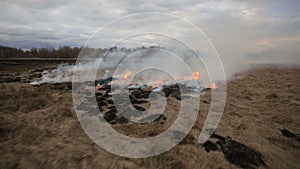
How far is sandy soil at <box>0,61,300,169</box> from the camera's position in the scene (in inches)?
Result: 201

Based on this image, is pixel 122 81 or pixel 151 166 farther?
pixel 122 81

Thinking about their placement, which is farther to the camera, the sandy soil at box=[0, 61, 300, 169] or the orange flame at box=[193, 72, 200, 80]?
the orange flame at box=[193, 72, 200, 80]

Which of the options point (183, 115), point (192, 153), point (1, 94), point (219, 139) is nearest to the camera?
point (192, 153)

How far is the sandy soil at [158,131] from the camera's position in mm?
5105

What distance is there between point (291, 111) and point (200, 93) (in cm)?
457

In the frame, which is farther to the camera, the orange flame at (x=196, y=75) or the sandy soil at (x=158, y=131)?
the orange flame at (x=196, y=75)

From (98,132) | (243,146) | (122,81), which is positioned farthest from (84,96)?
(243,146)

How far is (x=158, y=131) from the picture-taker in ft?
22.6

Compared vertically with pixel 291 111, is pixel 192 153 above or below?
below

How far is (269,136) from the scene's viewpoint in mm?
6535

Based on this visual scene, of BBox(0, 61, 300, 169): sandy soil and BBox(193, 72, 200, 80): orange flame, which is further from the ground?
BBox(193, 72, 200, 80): orange flame

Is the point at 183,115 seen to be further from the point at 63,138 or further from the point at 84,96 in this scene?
the point at 84,96

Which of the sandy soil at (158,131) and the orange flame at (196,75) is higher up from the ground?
the orange flame at (196,75)

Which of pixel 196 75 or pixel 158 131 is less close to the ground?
pixel 196 75
